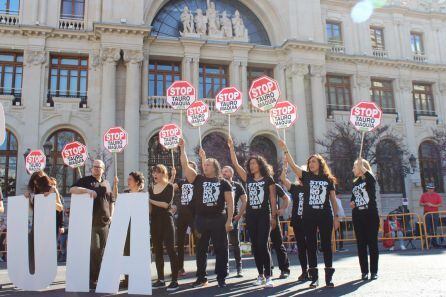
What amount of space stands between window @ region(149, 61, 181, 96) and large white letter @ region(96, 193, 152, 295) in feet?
63.2

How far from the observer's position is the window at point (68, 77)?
23.2 metres

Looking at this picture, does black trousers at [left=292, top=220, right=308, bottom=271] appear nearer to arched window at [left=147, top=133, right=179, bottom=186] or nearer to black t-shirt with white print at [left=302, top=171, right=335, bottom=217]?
black t-shirt with white print at [left=302, top=171, right=335, bottom=217]

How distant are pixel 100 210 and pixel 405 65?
2829cm

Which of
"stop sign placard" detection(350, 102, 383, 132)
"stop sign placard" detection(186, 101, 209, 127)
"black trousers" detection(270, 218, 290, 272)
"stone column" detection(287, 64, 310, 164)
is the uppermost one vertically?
"stone column" detection(287, 64, 310, 164)

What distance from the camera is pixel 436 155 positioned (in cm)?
2794

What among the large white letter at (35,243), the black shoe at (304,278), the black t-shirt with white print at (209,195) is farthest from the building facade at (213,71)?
the black t-shirt with white print at (209,195)

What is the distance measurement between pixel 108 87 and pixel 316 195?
1835 cm

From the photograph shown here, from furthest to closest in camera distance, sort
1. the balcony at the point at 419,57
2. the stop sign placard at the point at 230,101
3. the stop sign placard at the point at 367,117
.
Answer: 1. the balcony at the point at 419,57
2. the stop sign placard at the point at 230,101
3. the stop sign placard at the point at 367,117

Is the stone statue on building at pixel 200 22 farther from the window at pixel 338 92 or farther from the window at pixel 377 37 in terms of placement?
the window at pixel 377 37

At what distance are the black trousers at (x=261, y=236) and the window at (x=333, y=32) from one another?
2495 centimetres

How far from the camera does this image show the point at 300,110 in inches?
992

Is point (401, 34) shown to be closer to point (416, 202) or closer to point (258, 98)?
point (416, 202)

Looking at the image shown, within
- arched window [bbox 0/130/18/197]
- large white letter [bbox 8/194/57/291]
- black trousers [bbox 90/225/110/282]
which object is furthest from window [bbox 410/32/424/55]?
large white letter [bbox 8/194/57/291]

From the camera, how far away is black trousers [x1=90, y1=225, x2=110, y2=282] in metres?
6.65
